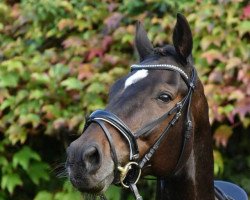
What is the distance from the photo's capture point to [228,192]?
10.6 ft

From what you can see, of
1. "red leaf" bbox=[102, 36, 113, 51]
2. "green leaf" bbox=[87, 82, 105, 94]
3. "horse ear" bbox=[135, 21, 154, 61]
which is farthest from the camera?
"red leaf" bbox=[102, 36, 113, 51]

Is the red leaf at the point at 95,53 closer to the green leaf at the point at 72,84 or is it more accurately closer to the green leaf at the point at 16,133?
the green leaf at the point at 72,84

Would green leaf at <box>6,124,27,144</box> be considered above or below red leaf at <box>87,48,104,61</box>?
below

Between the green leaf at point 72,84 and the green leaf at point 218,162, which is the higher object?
the green leaf at point 72,84

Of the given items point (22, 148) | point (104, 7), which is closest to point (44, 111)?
point (22, 148)

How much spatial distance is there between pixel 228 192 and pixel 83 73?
1968mm

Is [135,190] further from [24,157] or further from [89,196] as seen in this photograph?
[24,157]

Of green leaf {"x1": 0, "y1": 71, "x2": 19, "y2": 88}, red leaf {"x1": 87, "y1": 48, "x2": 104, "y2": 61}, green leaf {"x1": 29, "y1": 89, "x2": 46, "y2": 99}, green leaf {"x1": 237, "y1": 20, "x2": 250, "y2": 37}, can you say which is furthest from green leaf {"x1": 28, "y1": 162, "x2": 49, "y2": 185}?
green leaf {"x1": 237, "y1": 20, "x2": 250, "y2": 37}

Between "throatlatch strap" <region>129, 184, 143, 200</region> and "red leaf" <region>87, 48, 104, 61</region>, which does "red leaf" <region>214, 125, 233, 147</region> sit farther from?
"throatlatch strap" <region>129, 184, 143, 200</region>

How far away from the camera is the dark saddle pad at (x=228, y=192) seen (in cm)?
300

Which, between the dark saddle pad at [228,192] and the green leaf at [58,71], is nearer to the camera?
the dark saddle pad at [228,192]

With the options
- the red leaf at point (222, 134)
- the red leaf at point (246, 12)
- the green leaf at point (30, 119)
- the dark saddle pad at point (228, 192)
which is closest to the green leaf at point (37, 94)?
the green leaf at point (30, 119)

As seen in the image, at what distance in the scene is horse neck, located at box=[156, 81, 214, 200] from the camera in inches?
107

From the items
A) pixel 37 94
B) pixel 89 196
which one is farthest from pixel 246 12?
pixel 89 196
